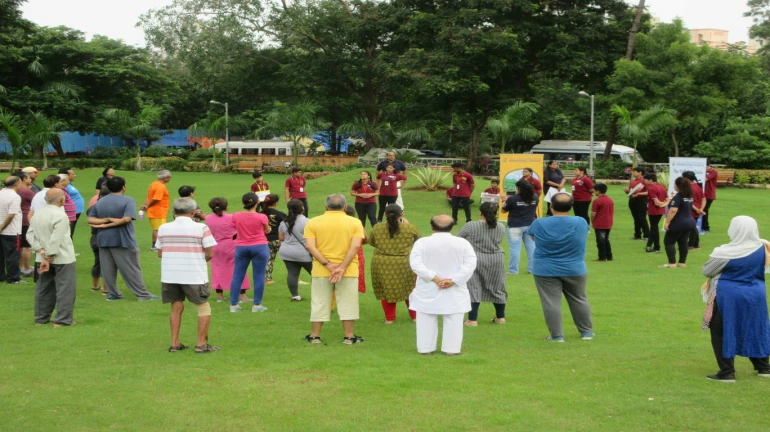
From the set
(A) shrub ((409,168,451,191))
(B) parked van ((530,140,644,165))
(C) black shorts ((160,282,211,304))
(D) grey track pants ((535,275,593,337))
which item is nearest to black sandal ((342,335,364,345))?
(C) black shorts ((160,282,211,304))

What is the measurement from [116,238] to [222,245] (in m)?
1.36

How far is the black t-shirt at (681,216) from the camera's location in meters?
13.5

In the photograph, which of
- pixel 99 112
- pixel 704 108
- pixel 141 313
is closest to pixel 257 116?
pixel 99 112

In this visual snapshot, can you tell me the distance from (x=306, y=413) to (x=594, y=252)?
11.8 metres

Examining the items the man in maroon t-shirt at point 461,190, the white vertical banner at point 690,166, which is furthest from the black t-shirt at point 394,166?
the white vertical banner at point 690,166

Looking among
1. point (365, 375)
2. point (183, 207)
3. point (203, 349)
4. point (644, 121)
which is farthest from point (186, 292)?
point (644, 121)

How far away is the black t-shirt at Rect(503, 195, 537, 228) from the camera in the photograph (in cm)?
1240

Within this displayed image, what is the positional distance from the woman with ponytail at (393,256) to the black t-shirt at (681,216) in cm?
629

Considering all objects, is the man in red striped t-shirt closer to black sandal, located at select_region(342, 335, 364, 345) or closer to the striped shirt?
the striped shirt

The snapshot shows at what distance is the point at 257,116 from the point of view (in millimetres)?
58125

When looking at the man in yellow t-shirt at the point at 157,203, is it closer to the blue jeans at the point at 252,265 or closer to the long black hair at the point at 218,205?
the long black hair at the point at 218,205

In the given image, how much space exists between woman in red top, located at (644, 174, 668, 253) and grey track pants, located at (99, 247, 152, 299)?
9922mm

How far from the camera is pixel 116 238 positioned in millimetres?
10609

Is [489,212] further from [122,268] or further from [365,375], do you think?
[122,268]
